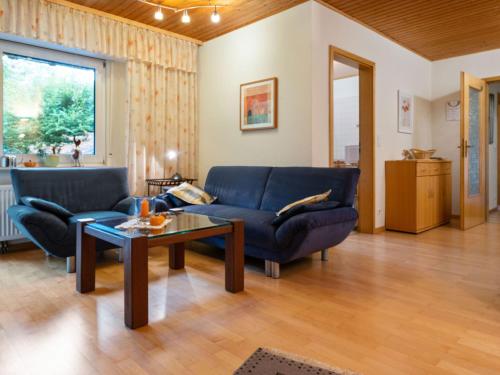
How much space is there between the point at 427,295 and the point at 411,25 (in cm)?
321

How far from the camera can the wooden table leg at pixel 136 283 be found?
6.28 feet

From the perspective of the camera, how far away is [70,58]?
4.00m

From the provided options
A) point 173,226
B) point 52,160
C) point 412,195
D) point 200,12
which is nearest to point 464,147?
point 412,195

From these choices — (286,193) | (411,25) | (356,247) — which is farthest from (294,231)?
(411,25)

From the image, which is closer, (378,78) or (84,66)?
(84,66)

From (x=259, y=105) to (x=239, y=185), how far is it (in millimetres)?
979

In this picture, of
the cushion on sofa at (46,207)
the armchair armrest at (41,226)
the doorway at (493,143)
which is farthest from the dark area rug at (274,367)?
the doorway at (493,143)

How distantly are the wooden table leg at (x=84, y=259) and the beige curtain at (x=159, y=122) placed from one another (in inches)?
73.2

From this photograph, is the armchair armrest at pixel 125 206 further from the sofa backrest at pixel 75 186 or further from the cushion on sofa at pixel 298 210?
the cushion on sofa at pixel 298 210

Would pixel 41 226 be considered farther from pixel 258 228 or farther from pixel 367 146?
pixel 367 146

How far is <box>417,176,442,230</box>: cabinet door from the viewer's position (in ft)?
14.7

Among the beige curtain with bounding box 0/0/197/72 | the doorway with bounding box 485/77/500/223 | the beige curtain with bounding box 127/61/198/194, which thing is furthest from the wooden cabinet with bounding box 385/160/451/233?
the beige curtain with bounding box 0/0/197/72

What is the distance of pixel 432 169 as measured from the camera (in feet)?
15.6

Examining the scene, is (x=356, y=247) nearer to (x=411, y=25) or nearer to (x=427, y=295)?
(x=427, y=295)
